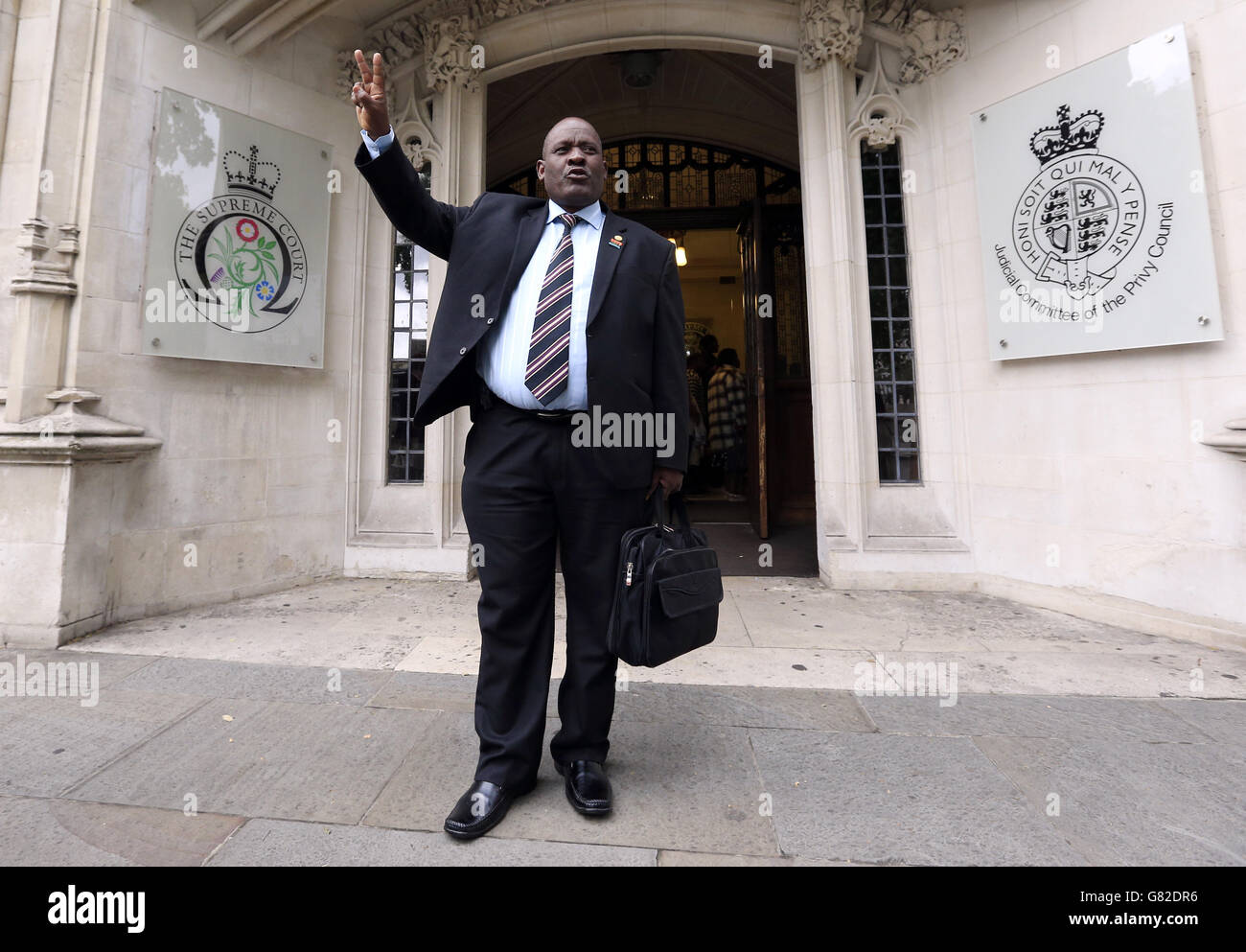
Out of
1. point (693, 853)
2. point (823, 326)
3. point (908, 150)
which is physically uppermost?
point (908, 150)

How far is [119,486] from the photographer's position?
365 centimetres

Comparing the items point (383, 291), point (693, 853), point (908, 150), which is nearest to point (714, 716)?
point (693, 853)

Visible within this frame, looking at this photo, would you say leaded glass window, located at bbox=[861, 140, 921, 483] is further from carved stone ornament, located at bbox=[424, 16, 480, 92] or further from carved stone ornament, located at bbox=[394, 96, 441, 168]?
carved stone ornament, located at bbox=[394, 96, 441, 168]

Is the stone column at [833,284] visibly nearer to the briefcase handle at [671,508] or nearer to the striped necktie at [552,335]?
the briefcase handle at [671,508]

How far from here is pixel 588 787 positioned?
177 cm

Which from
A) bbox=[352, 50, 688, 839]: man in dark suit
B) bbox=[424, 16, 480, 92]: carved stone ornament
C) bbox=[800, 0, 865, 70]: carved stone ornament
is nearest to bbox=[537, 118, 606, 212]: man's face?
bbox=[352, 50, 688, 839]: man in dark suit

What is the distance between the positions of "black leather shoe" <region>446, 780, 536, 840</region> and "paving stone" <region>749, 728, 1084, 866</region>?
818 millimetres

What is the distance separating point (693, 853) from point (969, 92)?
568cm

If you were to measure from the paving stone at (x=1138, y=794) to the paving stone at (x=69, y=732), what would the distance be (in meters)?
3.16

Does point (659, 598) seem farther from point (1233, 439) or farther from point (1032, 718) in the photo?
point (1233, 439)

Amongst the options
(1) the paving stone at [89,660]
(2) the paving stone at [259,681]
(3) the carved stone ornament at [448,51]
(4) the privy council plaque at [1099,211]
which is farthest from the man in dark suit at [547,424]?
(3) the carved stone ornament at [448,51]

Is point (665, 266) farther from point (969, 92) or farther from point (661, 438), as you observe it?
point (969, 92)

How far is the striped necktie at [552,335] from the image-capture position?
5.74ft

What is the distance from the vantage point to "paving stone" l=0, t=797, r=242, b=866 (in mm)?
1534
